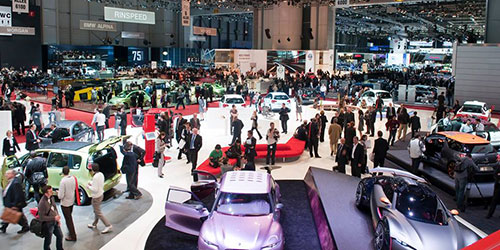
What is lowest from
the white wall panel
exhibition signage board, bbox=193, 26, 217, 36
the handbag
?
the handbag

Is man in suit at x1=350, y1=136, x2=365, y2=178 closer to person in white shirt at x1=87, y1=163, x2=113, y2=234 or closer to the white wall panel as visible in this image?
person in white shirt at x1=87, y1=163, x2=113, y2=234

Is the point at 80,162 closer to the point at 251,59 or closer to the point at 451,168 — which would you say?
the point at 451,168

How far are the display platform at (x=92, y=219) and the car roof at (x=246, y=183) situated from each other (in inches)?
93.3

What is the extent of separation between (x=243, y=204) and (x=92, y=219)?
3.47m

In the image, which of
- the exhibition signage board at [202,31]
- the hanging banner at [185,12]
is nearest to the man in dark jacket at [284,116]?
the hanging banner at [185,12]

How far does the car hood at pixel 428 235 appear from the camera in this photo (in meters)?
6.02

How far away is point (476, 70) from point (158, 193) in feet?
70.9

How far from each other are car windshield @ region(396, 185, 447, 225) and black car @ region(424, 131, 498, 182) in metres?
3.81

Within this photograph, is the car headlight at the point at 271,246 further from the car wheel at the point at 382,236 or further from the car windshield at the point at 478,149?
the car windshield at the point at 478,149

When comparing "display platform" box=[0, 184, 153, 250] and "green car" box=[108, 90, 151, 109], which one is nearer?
"display platform" box=[0, 184, 153, 250]

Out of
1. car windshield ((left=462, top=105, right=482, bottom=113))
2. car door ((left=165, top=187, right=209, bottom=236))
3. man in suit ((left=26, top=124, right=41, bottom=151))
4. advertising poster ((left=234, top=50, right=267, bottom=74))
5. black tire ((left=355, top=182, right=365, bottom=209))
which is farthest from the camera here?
advertising poster ((left=234, top=50, right=267, bottom=74))

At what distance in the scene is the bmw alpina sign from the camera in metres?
22.4

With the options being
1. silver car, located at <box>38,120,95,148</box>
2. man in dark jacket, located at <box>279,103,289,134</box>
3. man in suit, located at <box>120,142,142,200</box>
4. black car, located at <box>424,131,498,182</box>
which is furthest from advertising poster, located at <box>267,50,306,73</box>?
man in suit, located at <box>120,142,142,200</box>

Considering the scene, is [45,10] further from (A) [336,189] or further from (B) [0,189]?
(A) [336,189]
